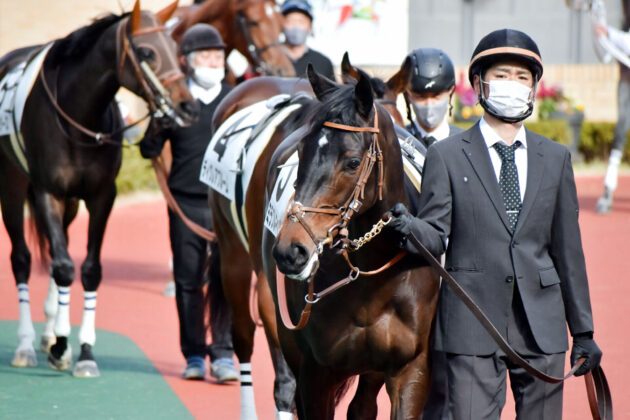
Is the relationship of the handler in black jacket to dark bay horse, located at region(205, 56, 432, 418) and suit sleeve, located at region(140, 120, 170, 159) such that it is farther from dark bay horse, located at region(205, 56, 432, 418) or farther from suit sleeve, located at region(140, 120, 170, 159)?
dark bay horse, located at region(205, 56, 432, 418)

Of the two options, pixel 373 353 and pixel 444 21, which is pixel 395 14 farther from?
pixel 373 353

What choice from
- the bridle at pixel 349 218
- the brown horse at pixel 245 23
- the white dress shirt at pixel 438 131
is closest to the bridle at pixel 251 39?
the brown horse at pixel 245 23

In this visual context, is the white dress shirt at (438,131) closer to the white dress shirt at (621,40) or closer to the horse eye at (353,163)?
the horse eye at (353,163)

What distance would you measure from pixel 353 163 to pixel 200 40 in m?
3.74

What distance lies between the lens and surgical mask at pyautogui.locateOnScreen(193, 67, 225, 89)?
693 centimetres

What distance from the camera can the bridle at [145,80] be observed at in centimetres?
648

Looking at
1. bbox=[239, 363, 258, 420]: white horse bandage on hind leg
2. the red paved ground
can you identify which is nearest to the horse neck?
the red paved ground

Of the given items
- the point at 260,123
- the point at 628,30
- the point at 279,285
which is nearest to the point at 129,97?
the point at 628,30

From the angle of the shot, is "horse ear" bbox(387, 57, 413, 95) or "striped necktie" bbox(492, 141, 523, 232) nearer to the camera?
"striped necktie" bbox(492, 141, 523, 232)

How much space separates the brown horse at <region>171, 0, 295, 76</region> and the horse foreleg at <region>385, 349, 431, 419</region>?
5.85m

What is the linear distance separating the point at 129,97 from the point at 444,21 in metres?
8.87

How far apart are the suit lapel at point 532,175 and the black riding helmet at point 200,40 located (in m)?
3.64

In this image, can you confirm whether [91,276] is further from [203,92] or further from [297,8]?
[297,8]

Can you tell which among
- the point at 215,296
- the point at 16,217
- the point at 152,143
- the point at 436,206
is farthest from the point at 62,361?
the point at 436,206
